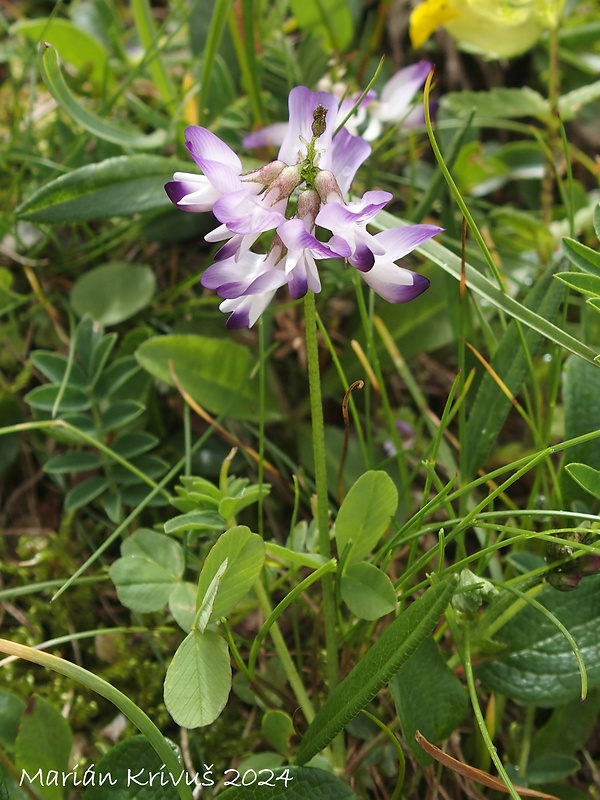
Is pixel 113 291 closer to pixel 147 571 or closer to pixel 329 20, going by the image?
pixel 147 571

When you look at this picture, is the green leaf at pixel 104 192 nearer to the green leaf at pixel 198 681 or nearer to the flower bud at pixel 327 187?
the flower bud at pixel 327 187

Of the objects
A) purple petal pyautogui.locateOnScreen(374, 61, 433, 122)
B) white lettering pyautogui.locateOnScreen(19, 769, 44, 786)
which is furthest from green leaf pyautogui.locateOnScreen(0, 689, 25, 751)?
purple petal pyautogui.locateOnScreen(374, 61, 433, 122)

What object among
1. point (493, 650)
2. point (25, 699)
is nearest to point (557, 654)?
point (493, 650)

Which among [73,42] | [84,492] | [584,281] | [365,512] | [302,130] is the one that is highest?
[73,42]

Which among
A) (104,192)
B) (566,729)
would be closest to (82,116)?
(104,192)

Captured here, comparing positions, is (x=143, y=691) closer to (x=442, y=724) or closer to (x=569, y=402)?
(x=442, y=724)

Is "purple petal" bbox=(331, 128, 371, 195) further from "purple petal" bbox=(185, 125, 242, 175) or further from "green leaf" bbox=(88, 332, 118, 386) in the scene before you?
"green leaf" bbox=(88, 332, 118, 386)

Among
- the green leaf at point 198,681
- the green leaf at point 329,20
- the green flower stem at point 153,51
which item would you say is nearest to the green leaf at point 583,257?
the green leaf at point 198,681
